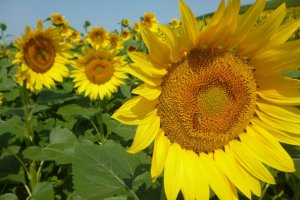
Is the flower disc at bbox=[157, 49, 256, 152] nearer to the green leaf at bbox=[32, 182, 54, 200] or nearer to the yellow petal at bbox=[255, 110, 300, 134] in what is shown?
the yellow petal at bbox=[255, 110, 300, 134]

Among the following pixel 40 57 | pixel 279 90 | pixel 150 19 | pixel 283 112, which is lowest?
pixel 283 112

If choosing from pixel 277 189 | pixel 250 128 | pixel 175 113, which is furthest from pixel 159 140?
pixel 277 189

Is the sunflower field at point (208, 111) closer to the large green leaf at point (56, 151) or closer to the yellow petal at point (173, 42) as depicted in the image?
the yellow petal at point (173, 42)

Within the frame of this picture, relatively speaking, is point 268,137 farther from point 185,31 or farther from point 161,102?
point 185,31

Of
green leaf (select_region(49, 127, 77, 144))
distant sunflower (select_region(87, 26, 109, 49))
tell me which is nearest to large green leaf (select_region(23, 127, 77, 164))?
green leaf (select_region(49, 127, 77, 144))

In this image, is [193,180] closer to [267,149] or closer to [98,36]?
[267,149]

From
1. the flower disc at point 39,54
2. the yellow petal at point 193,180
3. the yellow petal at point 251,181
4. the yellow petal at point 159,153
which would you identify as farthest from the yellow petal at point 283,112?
the flower disc at point 39,54

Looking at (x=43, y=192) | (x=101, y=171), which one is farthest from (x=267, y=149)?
(x=43, y=192)
